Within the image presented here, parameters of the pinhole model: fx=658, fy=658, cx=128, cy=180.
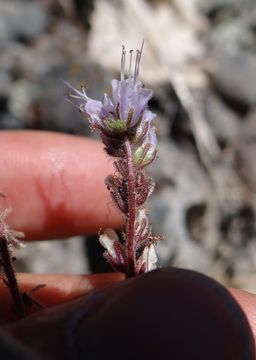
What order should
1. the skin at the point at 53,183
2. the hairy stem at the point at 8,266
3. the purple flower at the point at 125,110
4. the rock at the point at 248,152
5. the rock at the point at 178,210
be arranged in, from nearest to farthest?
the purple flower at the point at 125,110 < the hairy stem at the point at 8,266 < the skin at the point at 53,183 < the rock at the point at 178,210 < the rock at the point at 248,152

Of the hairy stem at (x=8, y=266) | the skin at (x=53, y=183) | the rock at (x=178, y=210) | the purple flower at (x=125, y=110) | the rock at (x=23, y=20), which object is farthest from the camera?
the rock at (x=23, y=20)

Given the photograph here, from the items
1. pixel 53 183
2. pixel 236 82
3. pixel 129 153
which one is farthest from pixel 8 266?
pixel 236 82

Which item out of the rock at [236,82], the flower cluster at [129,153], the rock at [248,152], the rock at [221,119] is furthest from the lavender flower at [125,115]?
the rock at [236,82]

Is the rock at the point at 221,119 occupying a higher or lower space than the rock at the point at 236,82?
lower

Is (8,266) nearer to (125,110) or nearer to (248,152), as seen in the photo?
(125,110)

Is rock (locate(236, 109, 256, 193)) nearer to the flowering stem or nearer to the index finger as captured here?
the index finger

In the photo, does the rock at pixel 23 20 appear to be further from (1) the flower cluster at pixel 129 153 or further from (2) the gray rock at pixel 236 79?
(1) the flower cluster at pixel 129 153
